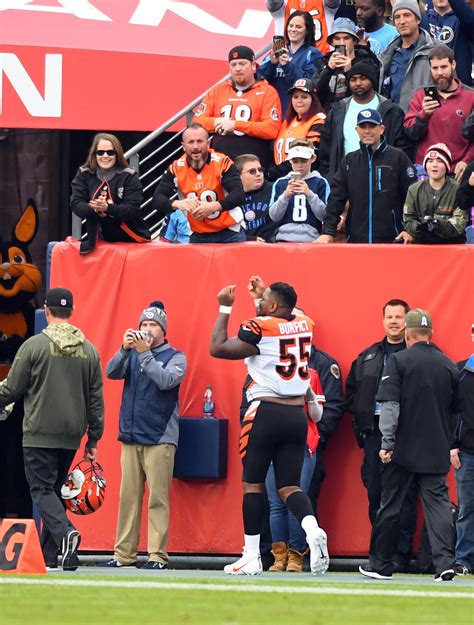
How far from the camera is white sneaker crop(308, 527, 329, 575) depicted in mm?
10461

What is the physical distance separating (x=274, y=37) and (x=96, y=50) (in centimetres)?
174

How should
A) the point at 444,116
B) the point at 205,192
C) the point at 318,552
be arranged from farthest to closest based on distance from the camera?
the point at 444,116 → the point at 205,192 → the point at 318,552

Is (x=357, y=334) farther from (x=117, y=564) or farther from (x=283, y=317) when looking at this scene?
(x=117, y=564)

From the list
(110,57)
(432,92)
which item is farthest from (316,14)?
(432,92)

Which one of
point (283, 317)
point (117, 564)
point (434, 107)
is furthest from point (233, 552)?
point (434, 107)

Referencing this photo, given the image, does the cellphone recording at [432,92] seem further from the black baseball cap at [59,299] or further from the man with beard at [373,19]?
the black baseball cap at [59,299]

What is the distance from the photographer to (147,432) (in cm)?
1208

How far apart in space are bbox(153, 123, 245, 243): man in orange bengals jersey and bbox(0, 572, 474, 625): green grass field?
356 centimetres

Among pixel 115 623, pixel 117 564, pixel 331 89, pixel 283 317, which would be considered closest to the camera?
pixel 115 623

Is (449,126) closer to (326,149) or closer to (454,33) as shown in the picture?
(326,149)

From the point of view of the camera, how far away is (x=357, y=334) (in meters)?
12.7

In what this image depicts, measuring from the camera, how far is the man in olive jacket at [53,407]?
11086mm

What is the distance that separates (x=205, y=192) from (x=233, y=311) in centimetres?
103

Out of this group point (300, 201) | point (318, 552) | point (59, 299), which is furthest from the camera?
point (300, 201)
